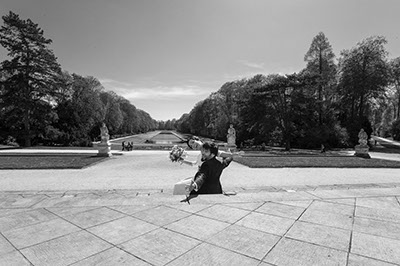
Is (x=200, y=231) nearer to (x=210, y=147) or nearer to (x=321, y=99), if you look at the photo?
(x=210, y=147)

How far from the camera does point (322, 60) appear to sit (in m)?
34.5

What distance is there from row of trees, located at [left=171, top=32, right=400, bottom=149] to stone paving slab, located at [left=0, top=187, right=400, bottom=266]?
2416 cm

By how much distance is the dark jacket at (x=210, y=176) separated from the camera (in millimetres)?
4230

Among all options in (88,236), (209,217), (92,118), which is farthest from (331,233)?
(92,118)

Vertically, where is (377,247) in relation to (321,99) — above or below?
below

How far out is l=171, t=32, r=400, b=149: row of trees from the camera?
26.7 metres

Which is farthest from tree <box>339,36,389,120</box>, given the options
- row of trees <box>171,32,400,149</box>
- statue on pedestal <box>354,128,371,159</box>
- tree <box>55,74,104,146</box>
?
tree <box>55,74,104,146</box>

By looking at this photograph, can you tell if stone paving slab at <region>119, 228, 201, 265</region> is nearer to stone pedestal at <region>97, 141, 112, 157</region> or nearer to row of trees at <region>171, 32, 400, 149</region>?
stone pedestal at <region>97, 141, 112, 157</region>

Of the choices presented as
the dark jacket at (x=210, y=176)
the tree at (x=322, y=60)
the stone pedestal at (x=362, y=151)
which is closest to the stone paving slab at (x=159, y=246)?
→ the dark jacket at (x=210, y=176)

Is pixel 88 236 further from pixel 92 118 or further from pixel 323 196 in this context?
pixel 92 118

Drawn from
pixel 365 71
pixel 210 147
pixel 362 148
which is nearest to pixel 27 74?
pixel 210 147

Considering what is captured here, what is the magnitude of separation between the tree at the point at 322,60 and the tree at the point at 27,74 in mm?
38189

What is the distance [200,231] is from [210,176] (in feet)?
5.31

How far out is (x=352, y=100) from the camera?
3297cm
